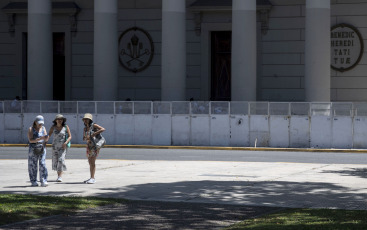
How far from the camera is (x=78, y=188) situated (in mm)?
19188

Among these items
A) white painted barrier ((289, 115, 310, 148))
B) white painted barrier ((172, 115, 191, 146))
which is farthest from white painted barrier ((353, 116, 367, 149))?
white painted barrier ((172, 115, 191, 146))

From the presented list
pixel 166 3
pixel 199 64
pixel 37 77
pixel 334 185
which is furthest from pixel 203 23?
pixel 334 185

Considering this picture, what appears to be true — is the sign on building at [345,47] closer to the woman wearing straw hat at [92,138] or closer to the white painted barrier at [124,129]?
the white painted barrier at [124,129]

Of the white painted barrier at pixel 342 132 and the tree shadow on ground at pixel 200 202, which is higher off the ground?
the white painted barrier at pixel 342 132

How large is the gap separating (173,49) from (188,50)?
7.21 meters

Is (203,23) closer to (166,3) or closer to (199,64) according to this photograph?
(199,64)

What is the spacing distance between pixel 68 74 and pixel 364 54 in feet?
54.9

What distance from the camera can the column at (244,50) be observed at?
38031 mm

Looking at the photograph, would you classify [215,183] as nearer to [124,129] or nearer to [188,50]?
[124,129]

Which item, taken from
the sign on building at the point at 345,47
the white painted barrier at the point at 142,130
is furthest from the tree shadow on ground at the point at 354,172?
the sign on building at the point at 345,47

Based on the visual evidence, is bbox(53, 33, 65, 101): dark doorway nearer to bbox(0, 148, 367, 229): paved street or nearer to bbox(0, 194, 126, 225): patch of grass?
bbox(0, 148, 367, 229): paved street

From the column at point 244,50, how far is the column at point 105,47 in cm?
617

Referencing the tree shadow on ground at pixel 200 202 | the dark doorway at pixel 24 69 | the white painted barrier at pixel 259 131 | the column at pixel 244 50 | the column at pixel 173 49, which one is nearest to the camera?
the tree shadow on ground at pixel 200 202

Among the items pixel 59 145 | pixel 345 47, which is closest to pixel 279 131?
pixel 345 47
